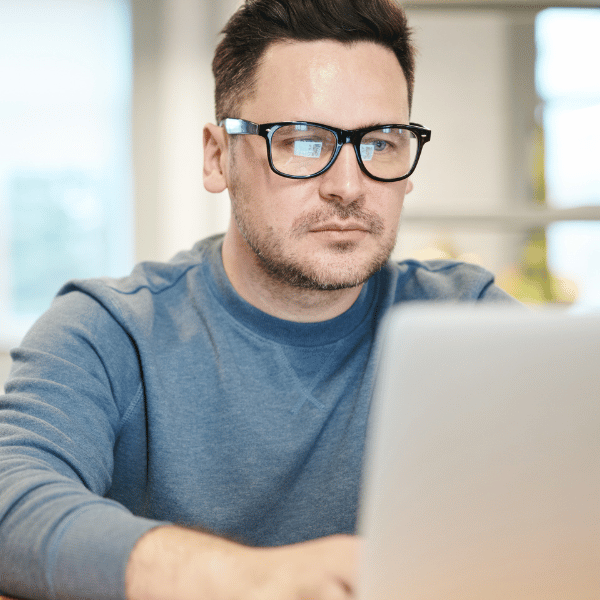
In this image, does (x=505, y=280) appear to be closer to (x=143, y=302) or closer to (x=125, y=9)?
(x=143, y=302)

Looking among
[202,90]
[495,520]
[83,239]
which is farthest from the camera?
[83,239]

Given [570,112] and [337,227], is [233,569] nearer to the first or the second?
[337,227]

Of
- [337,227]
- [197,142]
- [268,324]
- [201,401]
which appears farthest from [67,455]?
[197,142]

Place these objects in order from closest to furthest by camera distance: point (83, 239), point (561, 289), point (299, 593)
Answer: point (299, 593) → point (561, 289) → point (83, 239)

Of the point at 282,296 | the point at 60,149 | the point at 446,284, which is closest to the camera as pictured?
the point at 282,296

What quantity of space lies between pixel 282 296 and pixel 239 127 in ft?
1.10

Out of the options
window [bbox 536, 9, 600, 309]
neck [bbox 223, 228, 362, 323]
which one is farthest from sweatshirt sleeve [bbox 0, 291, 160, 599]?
window [bbox 536, 9, 600, 309]

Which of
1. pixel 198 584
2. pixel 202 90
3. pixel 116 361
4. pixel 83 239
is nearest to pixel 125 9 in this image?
pixel 202 90

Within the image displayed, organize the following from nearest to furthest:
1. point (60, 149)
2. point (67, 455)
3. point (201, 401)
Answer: point (67, 455) < point (201, 401) < point (60, 149)

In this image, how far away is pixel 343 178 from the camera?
1.05 metres

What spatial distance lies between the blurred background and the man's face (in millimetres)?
1208

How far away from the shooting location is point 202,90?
101 inches

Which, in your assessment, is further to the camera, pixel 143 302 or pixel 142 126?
pixel 142 126

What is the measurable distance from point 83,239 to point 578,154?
7.30 ft
